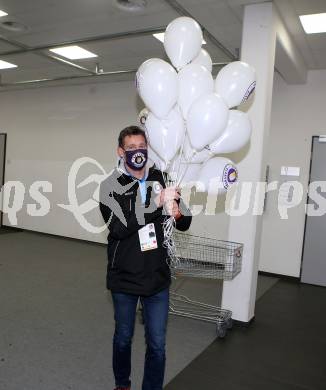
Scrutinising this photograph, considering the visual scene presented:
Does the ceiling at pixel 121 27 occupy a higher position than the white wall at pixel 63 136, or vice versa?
Result: the ceiling at pixel 121 27

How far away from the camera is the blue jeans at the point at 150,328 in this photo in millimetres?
1954

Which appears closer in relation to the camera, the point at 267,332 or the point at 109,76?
the point at 267,332

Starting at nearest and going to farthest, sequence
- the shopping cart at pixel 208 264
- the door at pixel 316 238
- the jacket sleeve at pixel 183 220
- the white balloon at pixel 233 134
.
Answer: the jacket sleeve at pixel 183 220 → the white balloon at pixel 233 134 → the shopping cart at pixel 208 264 → the door at pixel 316 238

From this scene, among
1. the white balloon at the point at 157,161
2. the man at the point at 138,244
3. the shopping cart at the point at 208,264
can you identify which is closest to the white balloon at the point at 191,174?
the white balloon at the point at 157,161

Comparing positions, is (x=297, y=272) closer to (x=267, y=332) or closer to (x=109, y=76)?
(x=267, y=332)

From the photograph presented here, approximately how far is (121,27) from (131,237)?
2939 millimetres

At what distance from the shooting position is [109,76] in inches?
239

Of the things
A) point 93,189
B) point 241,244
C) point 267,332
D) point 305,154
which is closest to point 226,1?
point 241,244

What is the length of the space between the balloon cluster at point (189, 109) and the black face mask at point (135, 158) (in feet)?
1.01

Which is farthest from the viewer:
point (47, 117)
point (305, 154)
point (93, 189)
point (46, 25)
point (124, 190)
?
point (47, 117)

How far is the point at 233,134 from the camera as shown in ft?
7.50

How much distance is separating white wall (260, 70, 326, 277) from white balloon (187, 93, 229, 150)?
3.36 metres

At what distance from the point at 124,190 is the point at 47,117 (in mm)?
5874

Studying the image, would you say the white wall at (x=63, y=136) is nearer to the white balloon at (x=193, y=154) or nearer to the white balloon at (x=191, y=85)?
the white balloon at (x=193, y=154)
